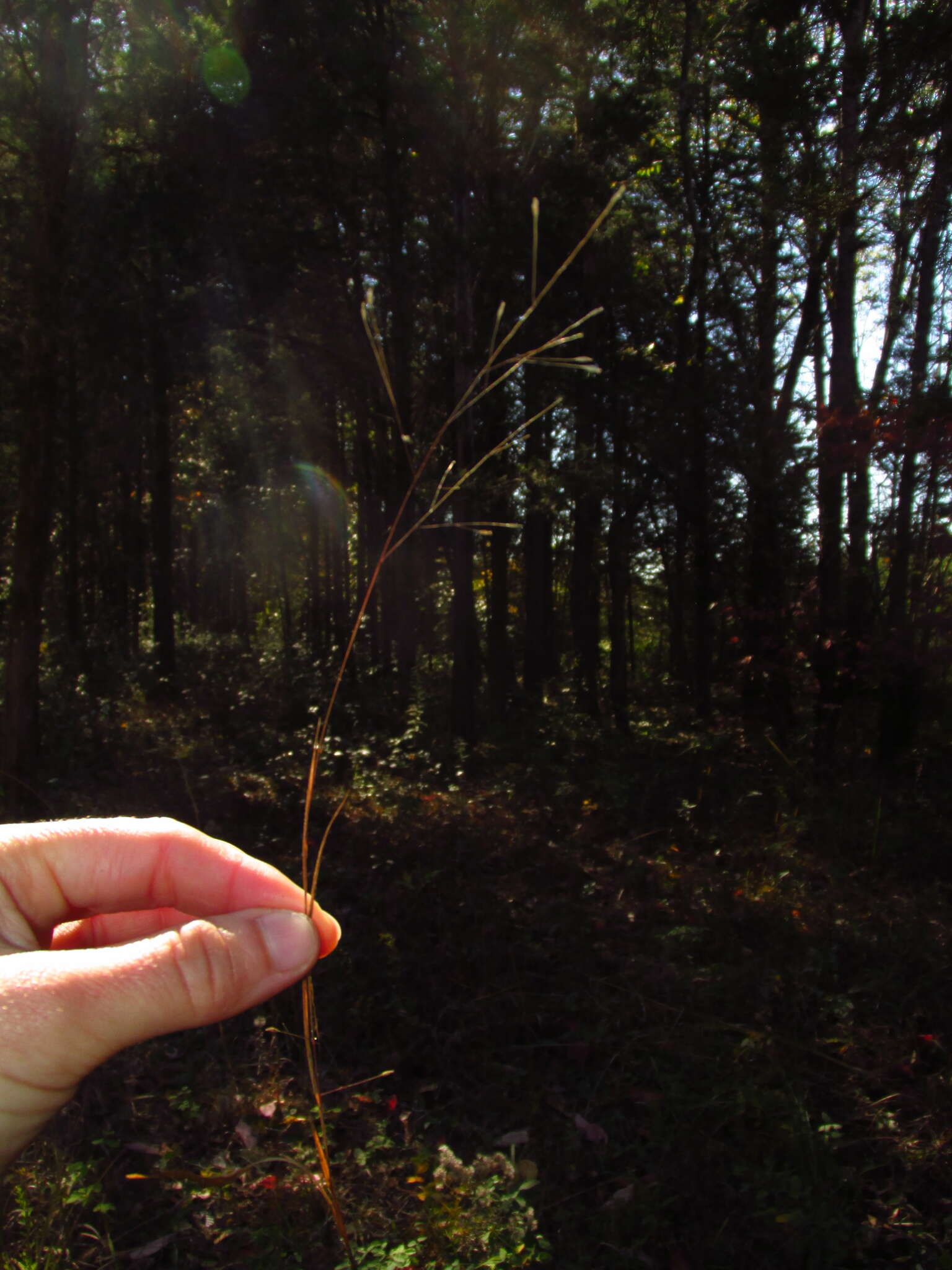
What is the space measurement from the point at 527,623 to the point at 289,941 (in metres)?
18.3

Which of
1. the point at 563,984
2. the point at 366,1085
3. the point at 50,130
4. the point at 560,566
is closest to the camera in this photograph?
the point at 366,1085

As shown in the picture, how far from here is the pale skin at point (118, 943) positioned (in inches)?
52.2

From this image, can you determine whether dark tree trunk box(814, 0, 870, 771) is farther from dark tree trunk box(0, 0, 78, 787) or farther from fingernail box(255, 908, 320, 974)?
dark tree trunk box(0, 0, 78, 787)

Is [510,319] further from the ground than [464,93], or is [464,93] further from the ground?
[464,93]

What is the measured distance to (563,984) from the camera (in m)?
5.18

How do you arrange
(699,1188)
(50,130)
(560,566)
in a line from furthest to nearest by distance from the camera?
(560,566) → (50,130) → (699,1188)

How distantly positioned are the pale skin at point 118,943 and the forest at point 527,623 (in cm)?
57

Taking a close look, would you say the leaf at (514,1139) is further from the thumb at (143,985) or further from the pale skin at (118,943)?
the thumb at (143,985)

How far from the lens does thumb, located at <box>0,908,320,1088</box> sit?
1319 millimetres

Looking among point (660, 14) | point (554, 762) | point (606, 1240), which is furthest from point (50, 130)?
point (606, 1240)

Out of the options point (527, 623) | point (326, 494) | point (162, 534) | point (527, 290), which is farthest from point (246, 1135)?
point (326, 494)

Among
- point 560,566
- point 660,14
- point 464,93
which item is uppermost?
point 660,14

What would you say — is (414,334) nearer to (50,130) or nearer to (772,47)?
(50,130)

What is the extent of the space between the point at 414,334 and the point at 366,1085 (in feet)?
49.1
